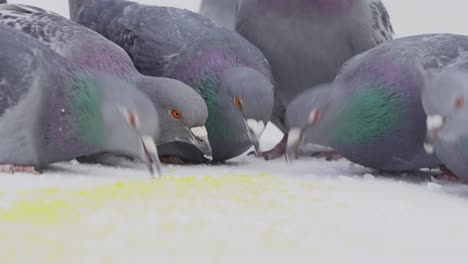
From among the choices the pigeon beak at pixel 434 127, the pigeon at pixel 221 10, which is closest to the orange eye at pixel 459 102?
the pigeon beak at pixel 434 127

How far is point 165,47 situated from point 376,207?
2608 millimetres

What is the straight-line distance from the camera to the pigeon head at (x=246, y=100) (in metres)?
5.74

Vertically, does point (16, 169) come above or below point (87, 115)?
below

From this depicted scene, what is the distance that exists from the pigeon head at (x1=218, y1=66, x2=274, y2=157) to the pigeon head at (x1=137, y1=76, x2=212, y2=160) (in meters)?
0.37

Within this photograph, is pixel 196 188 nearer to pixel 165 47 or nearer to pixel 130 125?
pixel 130 125

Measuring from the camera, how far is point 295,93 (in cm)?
722

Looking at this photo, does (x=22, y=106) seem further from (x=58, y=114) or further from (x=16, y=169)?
(x=16, y=169)

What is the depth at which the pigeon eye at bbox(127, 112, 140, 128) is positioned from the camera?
5.12 m

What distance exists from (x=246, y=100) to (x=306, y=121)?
1.71 feet

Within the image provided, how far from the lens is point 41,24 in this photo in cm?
605

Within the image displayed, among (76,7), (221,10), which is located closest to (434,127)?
(76,7)

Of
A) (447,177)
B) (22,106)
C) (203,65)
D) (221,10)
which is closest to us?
(22,106)

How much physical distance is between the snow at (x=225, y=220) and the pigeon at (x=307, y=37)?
190 centimetres

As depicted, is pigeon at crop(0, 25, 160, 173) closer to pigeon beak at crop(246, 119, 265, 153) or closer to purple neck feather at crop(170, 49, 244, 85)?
pigeon beak at crop(246, 119, 265, 153)
